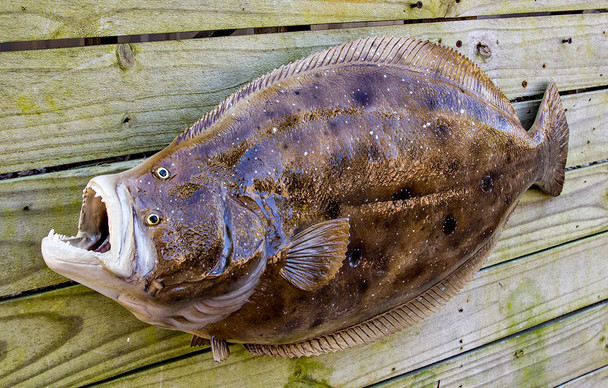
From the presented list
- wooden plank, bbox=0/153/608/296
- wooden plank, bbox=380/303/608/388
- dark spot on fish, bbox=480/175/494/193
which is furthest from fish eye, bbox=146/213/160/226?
wooden plank, bbox=380/303/608/388

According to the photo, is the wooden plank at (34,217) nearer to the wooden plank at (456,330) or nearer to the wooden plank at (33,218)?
the wooden plank at (33,218)

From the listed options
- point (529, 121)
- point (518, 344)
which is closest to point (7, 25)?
point (529, 121)

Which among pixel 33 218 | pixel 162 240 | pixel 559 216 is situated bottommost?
pixel 33 218

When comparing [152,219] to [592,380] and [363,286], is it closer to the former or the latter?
[363,286]

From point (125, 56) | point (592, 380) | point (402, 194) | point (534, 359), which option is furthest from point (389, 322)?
point (592, 380)

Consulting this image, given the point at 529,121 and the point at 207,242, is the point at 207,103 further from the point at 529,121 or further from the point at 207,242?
the point at 529,121

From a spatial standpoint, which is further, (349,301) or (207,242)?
(349,301)
